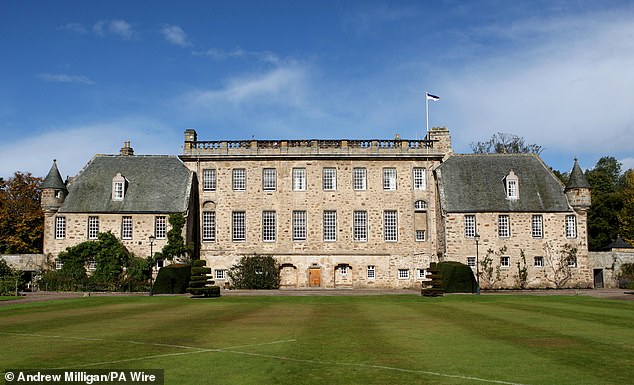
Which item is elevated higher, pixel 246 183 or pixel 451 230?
pixel 246 183

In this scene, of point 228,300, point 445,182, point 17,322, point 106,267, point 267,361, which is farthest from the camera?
point 445,182

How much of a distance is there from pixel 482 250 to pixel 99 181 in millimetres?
Result: 27641

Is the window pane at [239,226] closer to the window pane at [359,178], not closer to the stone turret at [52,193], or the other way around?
the window pane at [359,178]

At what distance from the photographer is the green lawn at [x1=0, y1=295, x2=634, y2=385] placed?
34.9ft

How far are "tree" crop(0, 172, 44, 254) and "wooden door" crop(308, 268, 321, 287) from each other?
79.5 feet

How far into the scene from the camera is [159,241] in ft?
141

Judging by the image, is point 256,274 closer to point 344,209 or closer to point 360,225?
point 344,209

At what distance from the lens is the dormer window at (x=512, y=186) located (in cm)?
4409

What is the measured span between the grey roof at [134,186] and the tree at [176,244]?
0.89 meters

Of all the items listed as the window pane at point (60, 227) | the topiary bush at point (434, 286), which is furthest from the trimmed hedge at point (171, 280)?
the topiary bush at point (434, 286)

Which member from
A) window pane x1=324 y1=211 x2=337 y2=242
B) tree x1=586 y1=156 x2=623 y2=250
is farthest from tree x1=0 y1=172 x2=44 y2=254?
tree x1=586 y1=156 x2=623 y2=250

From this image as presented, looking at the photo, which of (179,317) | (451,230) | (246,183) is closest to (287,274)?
(246,183)

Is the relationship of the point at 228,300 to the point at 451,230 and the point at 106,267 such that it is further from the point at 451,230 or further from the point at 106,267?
the point at 451,230

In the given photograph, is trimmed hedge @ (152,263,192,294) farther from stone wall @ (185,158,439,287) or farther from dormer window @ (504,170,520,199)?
dormer window @ (504,170,520,199)
